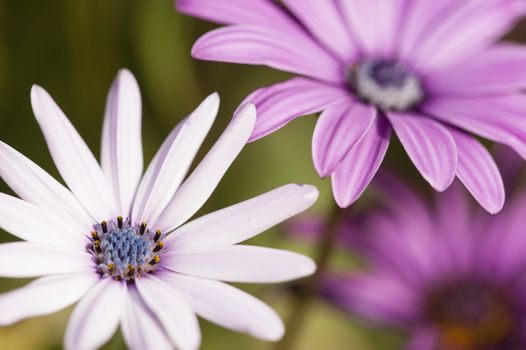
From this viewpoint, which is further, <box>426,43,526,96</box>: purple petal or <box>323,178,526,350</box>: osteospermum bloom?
<box>323,178,526,350</box>: osteospermum bloom

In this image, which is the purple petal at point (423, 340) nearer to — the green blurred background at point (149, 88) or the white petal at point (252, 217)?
the green blurred background at point (149, 88)

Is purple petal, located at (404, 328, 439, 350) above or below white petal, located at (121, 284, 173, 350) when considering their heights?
above

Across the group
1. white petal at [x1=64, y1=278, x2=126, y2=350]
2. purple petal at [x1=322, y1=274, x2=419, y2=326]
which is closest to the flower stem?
purple petal at [x1=322, y1=274, x2=419, y2=326]

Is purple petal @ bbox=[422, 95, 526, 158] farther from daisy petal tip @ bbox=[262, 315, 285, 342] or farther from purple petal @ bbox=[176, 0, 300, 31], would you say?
daisy petal tip @ bbox=[262, 315, 285, 342]

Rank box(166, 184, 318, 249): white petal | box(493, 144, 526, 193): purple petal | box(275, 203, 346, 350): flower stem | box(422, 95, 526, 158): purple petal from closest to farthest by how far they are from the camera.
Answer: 1. box(166, 184, 318, 249): white petal
2. box(422, 95, 526, 158): purple petal
3. box(275, 203, 346, 350): flower stem
4. box(493, 144, 526, 193): purple petal

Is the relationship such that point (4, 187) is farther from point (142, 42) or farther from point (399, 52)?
point (399, 52)

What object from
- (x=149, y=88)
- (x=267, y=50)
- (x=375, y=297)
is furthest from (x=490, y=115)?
(x=149, y=88)

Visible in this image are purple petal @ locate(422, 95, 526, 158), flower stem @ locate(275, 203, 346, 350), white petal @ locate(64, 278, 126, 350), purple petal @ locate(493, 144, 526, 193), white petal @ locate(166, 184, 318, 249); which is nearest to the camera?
white petal @ locate(64, 278, 126, 350)

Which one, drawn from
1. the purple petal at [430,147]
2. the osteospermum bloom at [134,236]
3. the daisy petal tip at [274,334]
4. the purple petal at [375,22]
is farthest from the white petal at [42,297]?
the purple petal at [375,22]
